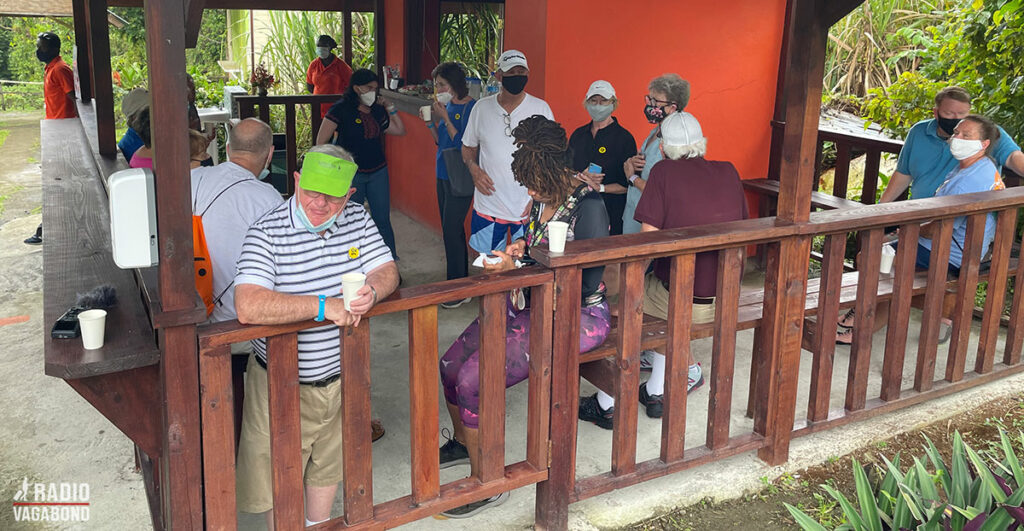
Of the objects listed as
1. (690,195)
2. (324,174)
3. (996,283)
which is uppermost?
(324,174)

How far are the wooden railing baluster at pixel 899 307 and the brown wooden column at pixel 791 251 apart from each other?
0.63m

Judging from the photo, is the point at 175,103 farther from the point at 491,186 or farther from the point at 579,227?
the point at 491,186

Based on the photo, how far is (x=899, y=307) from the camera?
414 cm

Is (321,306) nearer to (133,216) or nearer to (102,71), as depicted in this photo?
(133,216)

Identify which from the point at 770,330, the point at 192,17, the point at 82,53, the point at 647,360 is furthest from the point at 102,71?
the point at 770,330

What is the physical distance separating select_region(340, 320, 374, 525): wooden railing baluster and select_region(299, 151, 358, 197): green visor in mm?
434

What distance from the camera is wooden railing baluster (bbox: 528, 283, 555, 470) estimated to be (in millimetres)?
3166

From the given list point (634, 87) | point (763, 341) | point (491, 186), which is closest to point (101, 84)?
point (491, 186)

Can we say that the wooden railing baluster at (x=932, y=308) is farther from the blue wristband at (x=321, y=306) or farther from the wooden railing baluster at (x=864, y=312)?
the blue wristband at (x=321, y=306)

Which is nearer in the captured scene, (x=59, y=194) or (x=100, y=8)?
(x=59, y=194)

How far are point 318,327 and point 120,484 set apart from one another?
5.18 ft

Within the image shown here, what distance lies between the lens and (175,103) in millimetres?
2416

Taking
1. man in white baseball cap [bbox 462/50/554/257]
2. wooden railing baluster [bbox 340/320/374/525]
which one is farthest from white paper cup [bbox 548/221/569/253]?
man in white baseball cap [bbox 462/50/554/257]

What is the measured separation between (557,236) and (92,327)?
1521 mm
